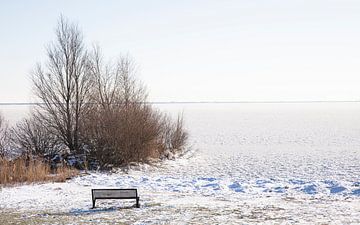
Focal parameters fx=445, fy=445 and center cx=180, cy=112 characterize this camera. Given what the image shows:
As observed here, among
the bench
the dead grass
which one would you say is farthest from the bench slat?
the dead grass

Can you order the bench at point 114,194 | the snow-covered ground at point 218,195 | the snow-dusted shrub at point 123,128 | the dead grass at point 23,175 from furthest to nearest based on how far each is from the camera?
the snow-dusted shrub at point 123,128 → the dead grass at point 23,175 → the bench at point 114,194 → the snow-covered ground at point 218,195

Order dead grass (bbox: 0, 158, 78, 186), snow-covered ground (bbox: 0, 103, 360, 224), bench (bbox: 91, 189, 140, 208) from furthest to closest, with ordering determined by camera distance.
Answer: dead grass (bbox: 0, 158, 78, 186), bench (bbox: 91, 189, 140, 208), snow-covered ground (bbox: 0, 103, 360, 224)

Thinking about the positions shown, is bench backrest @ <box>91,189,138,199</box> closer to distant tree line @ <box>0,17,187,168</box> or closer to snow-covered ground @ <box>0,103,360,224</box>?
snow-covered ground @ <box>0,103,360,224</box>

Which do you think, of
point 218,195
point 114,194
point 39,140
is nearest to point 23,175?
point 114,194

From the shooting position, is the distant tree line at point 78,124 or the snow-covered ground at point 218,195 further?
the distant tree line at point 78,124

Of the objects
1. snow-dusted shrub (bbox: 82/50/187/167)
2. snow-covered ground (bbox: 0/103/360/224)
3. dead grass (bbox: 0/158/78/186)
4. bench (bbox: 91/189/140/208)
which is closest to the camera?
snow-covered ground (bbox: 0/103/360/224)

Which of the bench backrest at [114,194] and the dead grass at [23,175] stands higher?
the bench backrest at [114,194]

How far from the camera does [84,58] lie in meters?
26.8

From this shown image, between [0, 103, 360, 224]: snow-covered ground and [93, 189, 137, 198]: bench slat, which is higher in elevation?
[93, 189, 137, 198]: bench slat

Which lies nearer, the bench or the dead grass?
the bench

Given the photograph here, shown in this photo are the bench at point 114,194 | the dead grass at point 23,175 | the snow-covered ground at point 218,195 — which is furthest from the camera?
the dead grass at point 23,175

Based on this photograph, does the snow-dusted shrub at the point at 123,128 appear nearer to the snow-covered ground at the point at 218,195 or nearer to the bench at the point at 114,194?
the snow-covered ground at the point at 218,195

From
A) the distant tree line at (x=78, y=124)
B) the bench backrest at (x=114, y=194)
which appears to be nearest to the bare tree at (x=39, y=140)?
the distant tree line at (x=78, y=124)

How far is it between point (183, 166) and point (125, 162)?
3.32 metres
